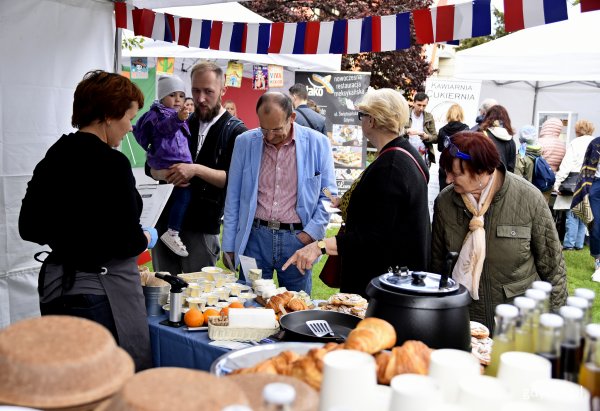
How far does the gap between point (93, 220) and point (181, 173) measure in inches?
60.2

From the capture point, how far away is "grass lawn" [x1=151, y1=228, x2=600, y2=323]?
226 inches

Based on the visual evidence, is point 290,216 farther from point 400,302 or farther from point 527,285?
point 400,302

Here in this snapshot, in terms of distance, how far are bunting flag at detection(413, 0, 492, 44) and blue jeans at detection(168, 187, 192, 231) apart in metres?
1.77

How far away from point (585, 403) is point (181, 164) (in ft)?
10.3

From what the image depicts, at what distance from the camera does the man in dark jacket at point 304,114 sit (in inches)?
267

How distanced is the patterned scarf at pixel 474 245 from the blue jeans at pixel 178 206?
1899 millimetres

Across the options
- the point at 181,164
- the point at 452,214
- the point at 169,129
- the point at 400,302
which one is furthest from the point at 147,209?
the point at 400,302

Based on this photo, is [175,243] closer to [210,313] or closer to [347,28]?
[210,313]

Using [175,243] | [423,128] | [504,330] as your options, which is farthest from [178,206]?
[423,128]

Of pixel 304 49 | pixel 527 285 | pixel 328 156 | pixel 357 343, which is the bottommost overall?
pixel 527 285

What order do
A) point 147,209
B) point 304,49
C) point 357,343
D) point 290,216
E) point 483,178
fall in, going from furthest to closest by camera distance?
point 304,49 < point 290,216 < point 147,209 < point 483,178 < point 357,343

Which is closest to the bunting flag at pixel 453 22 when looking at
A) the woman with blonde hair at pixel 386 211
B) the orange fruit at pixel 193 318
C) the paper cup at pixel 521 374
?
the woman with blonde hair at pixel 386 211

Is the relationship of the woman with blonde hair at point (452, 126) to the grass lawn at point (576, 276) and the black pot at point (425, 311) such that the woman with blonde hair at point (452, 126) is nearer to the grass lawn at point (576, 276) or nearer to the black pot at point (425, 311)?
the grass lawn at point (576, 276)

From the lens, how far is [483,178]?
109 inches
